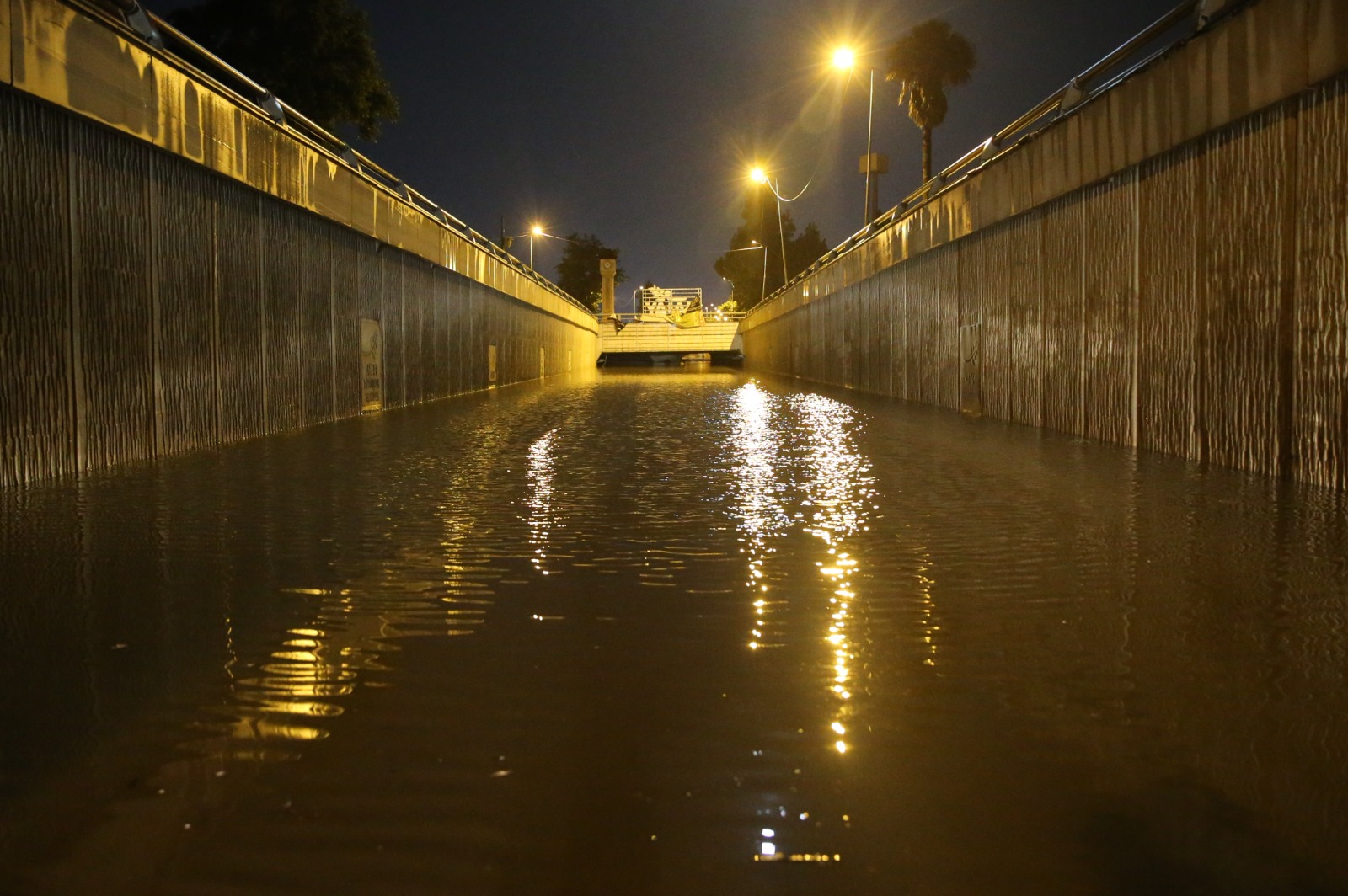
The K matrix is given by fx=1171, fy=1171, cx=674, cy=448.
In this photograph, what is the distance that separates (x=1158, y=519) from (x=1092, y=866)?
5.14 meters

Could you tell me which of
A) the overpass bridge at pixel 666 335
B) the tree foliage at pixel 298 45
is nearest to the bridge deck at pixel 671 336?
the overpass bridge at pixel 666 335

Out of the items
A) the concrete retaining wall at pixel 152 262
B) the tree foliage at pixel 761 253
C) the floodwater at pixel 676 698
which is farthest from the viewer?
the tree foliage at pixel 761 253

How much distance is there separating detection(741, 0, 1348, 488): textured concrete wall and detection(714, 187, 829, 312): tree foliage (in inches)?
3264

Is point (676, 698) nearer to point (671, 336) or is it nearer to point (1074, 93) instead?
point (1074, 93)

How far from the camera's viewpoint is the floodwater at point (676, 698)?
2650mm

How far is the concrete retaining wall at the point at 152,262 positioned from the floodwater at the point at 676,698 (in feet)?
6.03

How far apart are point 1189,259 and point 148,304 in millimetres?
9638

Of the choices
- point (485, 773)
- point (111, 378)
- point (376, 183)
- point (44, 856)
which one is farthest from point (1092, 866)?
point (376, 183)

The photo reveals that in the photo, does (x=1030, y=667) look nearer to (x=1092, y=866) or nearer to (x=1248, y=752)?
(x=1248, y=752)

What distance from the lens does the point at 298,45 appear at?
36.2m

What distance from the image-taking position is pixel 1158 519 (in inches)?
286

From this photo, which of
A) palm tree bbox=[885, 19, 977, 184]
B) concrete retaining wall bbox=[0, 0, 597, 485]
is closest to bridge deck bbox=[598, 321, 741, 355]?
palm tree bbox=[885, 19, 977, 184]

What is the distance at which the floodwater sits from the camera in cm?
265

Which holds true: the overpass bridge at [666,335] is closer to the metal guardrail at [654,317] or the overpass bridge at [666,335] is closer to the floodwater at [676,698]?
the metal guardrail at [654,317]
